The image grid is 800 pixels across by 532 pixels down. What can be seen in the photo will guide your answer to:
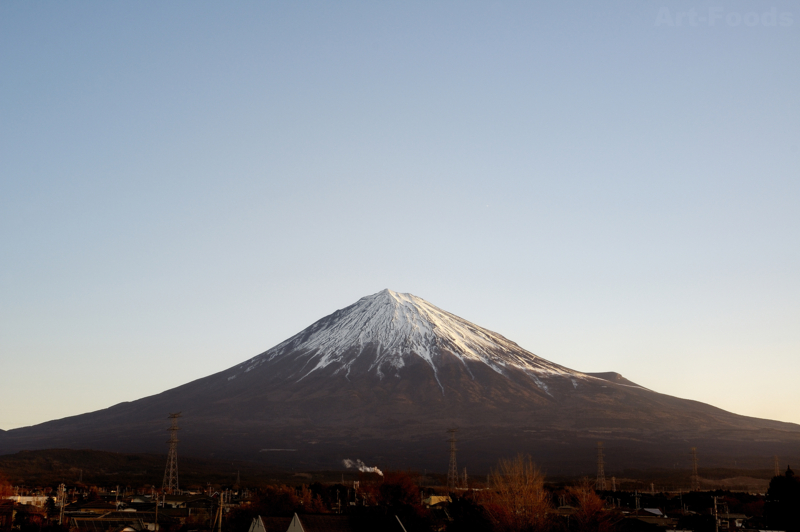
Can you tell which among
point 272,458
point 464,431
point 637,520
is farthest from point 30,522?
point 464,431

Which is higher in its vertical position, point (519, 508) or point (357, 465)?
point (519, 508)

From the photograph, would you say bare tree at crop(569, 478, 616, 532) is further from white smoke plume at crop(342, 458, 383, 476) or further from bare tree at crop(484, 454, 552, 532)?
white smoke plume at crop(342, 458, 383, 476)

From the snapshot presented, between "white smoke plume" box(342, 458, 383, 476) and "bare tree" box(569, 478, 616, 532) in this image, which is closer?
"bare tree" box(569, 478, 616, 532)

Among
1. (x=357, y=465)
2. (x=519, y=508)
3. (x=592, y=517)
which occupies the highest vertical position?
(x=519, y=508)

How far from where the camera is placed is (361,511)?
48.3 metres

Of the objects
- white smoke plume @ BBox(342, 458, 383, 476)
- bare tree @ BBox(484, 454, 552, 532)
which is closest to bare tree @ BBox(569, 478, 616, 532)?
bare tree @ BBox(484, 454, 552, 532)

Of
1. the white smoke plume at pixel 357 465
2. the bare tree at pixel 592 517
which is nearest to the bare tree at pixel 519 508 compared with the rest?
the bare tree at pixel 592 517

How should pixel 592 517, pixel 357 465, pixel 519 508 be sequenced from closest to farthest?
pixel 519 508
pixel 592 517
pixel 357 465

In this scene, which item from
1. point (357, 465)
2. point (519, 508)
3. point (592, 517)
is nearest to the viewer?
point (519, 508)

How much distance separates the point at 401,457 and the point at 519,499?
119 m

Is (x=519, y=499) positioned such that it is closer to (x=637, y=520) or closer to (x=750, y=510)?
(x=637, y=520)

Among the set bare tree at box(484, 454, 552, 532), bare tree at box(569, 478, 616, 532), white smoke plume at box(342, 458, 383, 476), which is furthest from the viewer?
white smoke plume at box(342, 458, 383, 476)

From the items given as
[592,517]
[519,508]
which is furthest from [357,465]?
[519,508]

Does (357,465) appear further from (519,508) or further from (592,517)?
(519,508)
